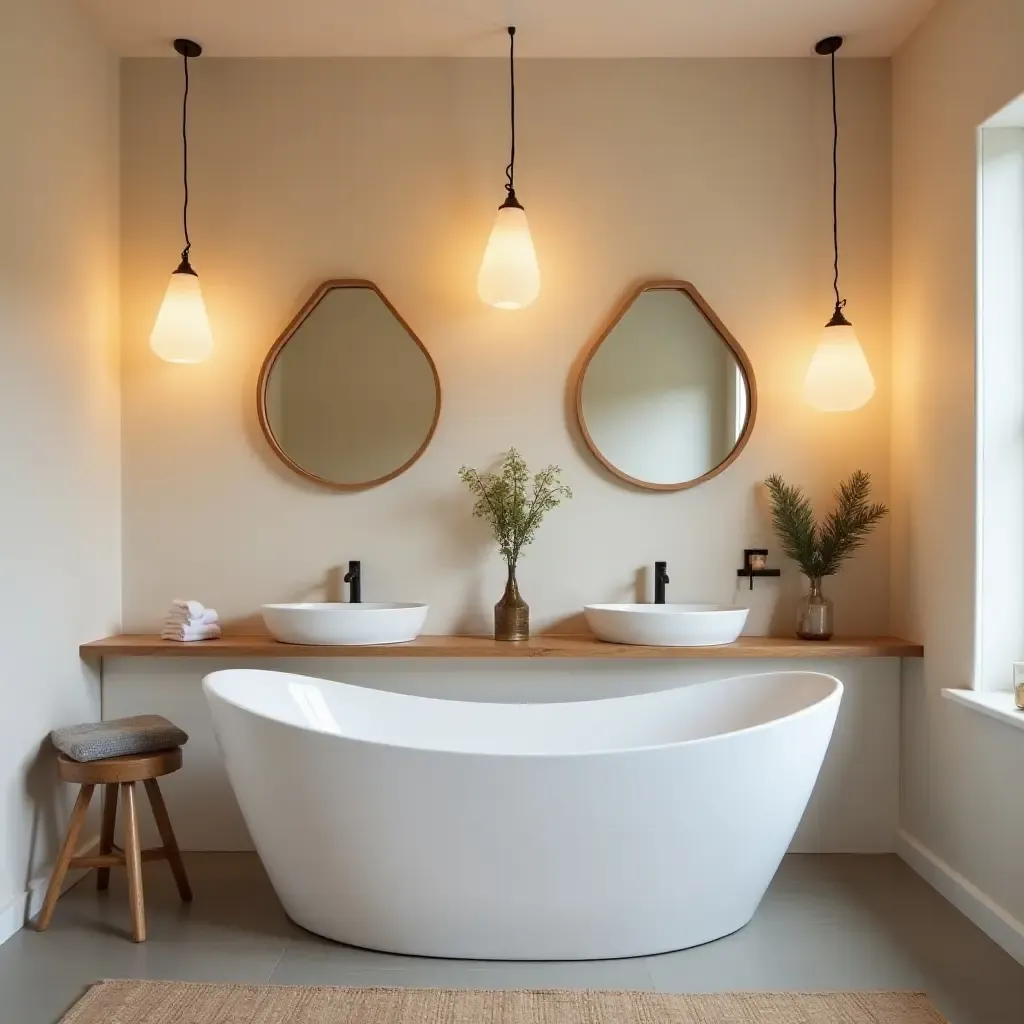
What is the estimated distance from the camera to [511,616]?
3547 mm

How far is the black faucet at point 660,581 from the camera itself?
3688mm

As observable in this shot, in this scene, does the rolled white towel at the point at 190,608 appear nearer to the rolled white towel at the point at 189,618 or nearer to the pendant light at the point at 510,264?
the rolled white towel at the point at 189,618

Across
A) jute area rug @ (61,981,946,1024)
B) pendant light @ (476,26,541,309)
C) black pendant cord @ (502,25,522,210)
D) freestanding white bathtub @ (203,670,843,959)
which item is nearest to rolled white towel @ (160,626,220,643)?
freestanding white bathtub @ (203,670,843,959)

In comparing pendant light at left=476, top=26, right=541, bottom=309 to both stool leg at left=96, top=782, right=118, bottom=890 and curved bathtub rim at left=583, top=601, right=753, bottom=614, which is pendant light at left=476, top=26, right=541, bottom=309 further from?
stool leg at left=96, top=782, right=118, bottom=890

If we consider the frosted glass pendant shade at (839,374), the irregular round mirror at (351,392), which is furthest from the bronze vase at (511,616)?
the frosted glass pendant shade at (839,374)

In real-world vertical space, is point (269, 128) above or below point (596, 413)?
above

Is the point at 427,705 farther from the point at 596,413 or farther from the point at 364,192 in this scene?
the point at 364,192

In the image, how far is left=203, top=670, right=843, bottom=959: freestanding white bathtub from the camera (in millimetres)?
2576

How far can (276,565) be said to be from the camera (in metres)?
3.76

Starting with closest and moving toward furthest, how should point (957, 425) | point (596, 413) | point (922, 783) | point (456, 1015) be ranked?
1. point (456, 1015)
2. point (957, 425)
3. point (922, 783)
4. point (596, 413)

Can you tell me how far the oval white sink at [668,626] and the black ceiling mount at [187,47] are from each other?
2.30 m

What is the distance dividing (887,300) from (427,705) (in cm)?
211

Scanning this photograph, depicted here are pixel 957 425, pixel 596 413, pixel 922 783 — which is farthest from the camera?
pixel 596 413

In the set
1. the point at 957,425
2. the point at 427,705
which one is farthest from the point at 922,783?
the point at 427,705
